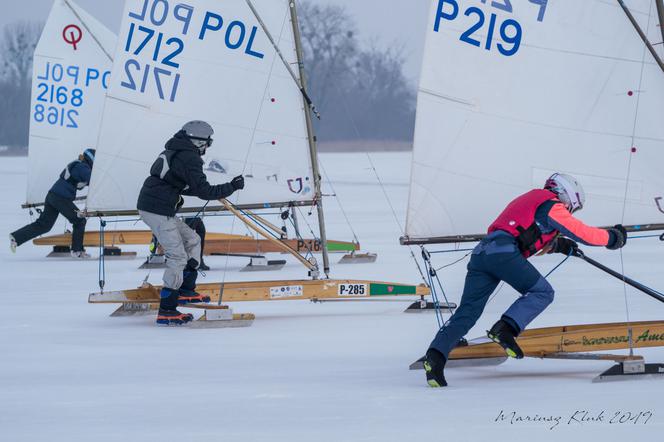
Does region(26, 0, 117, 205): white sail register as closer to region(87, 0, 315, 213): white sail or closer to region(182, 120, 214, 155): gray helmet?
region(87, 0, 315, 213): white sail

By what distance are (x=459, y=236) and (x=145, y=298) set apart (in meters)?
2.73

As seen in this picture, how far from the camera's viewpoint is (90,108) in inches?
675

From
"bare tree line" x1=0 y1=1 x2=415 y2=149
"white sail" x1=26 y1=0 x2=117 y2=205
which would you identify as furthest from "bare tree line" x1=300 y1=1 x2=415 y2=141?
"white sail" x1=26 y1=0 x2=117 y2=205

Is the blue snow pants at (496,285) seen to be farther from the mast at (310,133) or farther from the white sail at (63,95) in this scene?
the white sail at (63,95)

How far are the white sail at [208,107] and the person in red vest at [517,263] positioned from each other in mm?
4405

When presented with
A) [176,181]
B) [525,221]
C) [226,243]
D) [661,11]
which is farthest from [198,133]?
[226,243]

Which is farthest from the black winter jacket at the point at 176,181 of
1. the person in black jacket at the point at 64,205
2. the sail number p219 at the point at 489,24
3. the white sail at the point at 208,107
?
the person in black jacket at the point at 64,205

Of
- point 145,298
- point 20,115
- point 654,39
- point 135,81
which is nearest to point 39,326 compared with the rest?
point 145,298

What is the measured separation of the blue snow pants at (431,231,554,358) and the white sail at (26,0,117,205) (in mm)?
11138

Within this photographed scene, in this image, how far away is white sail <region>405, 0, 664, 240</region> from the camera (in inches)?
334

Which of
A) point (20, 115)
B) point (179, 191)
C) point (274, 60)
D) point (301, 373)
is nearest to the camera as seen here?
point (301, 373)

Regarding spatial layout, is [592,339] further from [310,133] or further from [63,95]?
[63,95]

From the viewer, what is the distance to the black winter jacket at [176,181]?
919cm

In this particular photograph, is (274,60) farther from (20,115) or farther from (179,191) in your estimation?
(20,115)
